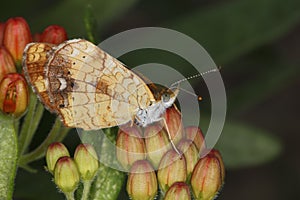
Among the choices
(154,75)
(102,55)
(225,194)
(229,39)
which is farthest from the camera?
(225,194)

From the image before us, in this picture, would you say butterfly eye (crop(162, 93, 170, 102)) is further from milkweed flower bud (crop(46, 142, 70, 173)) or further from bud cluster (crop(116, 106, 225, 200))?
milkweed flower bud (crop(46, 142, 70, 173))

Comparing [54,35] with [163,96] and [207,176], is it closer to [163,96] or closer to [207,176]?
[163,96]

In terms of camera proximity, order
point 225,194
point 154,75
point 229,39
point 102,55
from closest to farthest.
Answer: point 102,55 → point 154,75 → point 229,39 → point 225,194

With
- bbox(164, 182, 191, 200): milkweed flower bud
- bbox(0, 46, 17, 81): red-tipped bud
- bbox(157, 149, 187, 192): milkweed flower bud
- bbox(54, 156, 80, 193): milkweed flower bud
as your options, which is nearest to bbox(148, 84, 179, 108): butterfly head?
bbox(157, 149, 187, 192): milkweed flower bud

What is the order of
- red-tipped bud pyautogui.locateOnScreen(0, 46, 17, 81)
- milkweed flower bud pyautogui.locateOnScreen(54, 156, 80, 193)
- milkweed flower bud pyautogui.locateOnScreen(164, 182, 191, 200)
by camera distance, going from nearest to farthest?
milkweed flower bud pyautogui.locateOnScreen(164, 182, 191, 200) < milkweed flower bud pyautogui.locateOnScreen(54, 156, 80, 193) < red-tipped bud pyautogui.locateOnScreen(0, 46, 17, 81)

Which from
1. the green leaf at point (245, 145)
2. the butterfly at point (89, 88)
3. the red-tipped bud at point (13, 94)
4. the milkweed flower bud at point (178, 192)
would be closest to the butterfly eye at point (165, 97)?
the butterfly at point (89, 88)

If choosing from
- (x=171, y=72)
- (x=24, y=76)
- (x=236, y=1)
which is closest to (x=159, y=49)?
(x=171, y=72)

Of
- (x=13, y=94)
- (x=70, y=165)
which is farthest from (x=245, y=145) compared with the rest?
(x=13, y=94)

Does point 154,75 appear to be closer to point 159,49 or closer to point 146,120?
point 159,49

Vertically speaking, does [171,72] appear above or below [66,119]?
above
